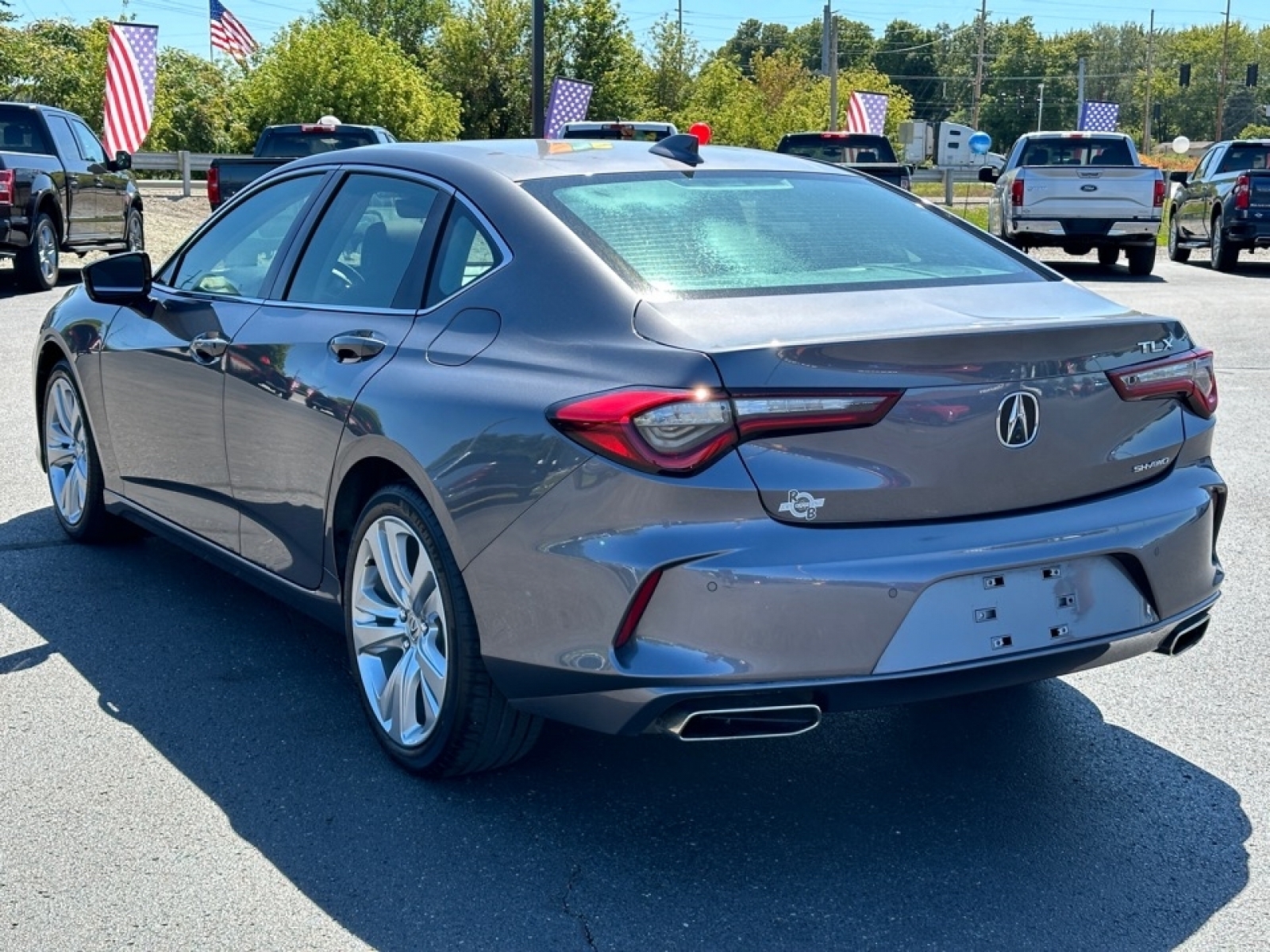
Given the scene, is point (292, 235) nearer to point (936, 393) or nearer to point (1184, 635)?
point (936, 393)

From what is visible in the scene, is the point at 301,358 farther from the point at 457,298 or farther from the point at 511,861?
the point at 511,861

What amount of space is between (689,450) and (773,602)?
35cm

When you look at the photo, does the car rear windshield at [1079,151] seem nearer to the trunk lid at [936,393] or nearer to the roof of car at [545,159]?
the roof of car at [545,159]

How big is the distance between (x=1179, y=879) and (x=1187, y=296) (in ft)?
50.8

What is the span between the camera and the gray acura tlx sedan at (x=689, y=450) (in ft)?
10.8

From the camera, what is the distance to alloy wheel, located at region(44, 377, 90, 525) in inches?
247

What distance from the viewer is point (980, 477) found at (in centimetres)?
345

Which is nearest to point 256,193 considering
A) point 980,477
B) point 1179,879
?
point 980,477

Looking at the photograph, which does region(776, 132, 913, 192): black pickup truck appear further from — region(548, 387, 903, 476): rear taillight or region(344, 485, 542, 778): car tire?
region(548, 387, 903, 476): rear taillight

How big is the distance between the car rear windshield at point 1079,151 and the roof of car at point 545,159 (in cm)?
1799

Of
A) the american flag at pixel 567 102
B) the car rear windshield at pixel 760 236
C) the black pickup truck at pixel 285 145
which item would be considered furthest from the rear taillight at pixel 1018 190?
the car rear windshield at pixel 760 236

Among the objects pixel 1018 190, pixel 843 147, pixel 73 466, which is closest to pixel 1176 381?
pixel 73 466

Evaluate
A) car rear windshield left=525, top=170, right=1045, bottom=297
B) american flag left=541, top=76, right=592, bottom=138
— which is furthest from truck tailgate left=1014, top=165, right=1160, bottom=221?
car rear windshield left=525, top=170, right=1045, bottom=297

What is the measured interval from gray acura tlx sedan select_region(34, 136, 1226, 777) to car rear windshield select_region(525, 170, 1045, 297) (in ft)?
0.04
